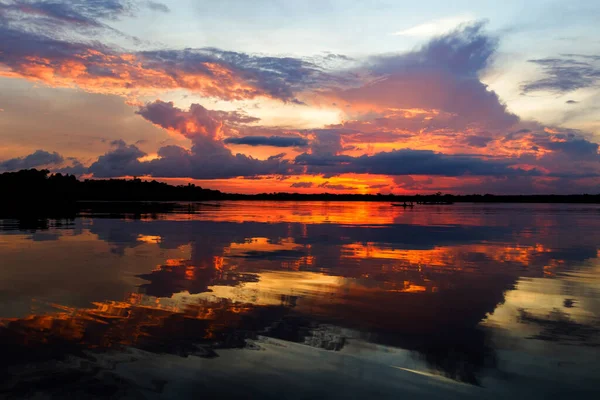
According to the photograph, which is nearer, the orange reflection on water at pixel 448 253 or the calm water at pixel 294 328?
the calm water at pixel 294 328

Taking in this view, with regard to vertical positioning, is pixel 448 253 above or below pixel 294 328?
below

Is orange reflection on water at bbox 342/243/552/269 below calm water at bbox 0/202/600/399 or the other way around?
below

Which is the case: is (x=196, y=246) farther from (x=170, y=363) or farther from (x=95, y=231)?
(x=170, y=363)

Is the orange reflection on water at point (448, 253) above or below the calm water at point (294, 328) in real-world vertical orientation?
below

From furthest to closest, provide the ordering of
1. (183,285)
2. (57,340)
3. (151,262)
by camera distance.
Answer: (151,262) → (183,285) → (57,340)

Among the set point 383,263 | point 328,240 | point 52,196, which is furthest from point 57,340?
point 52,196

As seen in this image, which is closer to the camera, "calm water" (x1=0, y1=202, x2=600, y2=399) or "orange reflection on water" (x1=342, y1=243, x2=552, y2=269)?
"calm water" (x1=0, y1=202, x2=600, y2=399)

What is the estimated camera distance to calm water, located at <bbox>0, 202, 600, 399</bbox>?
8617 mm

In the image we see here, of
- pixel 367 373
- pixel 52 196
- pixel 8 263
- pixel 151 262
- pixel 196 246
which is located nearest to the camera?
pixel 367 373

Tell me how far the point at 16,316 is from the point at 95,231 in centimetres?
2950

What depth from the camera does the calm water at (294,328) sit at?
8.62 m

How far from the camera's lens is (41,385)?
823 centimetres

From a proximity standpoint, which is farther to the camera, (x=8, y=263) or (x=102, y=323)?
(x=8, y=263)

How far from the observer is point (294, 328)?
12.0 m
